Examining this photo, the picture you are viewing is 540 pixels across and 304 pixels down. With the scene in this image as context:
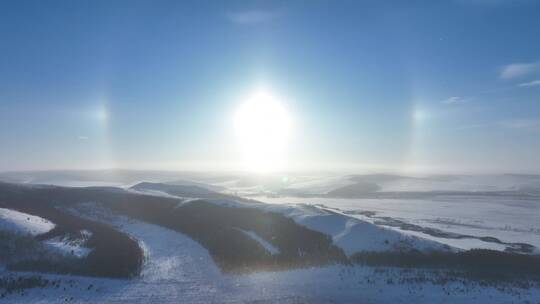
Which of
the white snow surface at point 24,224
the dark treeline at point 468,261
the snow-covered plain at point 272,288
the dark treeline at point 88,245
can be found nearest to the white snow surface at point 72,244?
the dark treeline at point 88,245

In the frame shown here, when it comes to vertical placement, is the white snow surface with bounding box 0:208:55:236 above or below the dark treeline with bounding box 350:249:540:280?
above

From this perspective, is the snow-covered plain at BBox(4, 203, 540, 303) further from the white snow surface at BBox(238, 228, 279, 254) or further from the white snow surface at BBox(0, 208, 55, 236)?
the white snow surface at BBox(0, 208, 55, 236)

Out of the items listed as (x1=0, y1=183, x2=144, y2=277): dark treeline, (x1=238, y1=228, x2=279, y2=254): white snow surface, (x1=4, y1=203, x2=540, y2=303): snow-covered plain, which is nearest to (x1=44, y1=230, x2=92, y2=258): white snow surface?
(x1=0, y1=183, x2=144, y2=277): dark treeline

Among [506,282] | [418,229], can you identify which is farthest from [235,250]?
[418,229]

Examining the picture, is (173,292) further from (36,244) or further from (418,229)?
(418,229)

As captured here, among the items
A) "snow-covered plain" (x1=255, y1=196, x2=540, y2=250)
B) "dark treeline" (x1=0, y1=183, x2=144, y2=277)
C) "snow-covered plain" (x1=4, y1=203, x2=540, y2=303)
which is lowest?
"snow-covered plain" (x1=255, y1=196, x2=540, y2=250)

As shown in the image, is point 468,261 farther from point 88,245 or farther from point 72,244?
point 72,244
